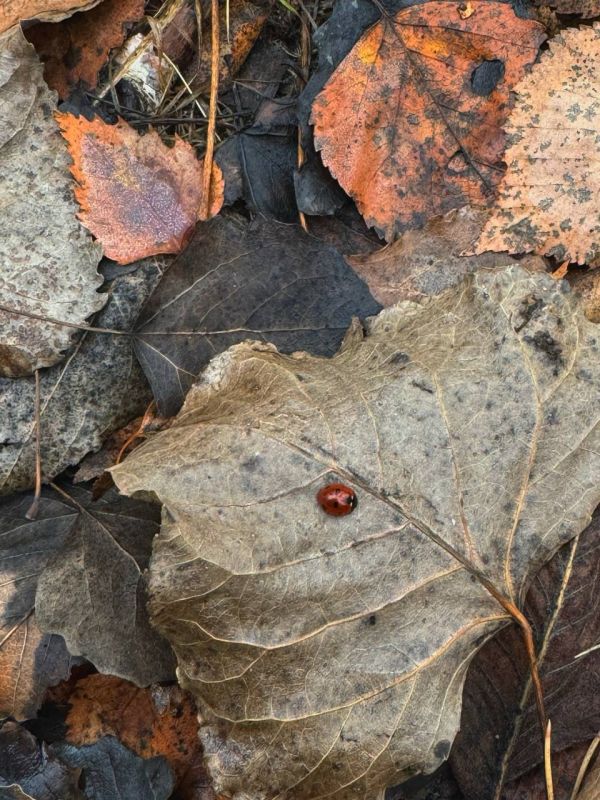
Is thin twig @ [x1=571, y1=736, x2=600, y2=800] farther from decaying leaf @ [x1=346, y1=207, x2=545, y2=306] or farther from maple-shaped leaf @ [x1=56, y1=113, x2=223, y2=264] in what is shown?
maple-shaped leaf @ [x1=56, y1=113, x2=223, y2=264]

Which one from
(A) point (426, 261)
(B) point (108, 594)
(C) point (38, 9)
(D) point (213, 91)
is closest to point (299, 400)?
(A) point (426, 261)

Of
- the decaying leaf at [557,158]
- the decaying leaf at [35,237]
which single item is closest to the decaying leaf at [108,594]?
the decaying leaf at [35,237]

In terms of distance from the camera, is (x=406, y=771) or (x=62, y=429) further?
(x=62, y=429)

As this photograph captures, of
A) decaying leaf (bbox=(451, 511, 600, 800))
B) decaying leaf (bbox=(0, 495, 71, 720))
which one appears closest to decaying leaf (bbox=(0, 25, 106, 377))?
decaying leaf (bbox=(0, 495, 71, 720))

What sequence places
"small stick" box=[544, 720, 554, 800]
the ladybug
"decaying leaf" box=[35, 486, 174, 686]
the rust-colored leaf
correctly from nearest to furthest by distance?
the ladybug
"small stick" box=[544, 720, 554, 800]
"decaying leaf" box=[35, 486, 174, 686]
the rust-colored leaf

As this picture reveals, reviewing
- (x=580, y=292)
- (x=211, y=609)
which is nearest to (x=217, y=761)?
(x=211, y=609)

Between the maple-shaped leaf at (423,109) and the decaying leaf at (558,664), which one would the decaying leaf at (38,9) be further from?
the decaying leaf at (558,664)

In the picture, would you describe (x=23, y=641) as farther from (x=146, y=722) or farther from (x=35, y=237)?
(x=35, y=237)

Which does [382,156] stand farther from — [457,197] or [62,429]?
[62,429]
